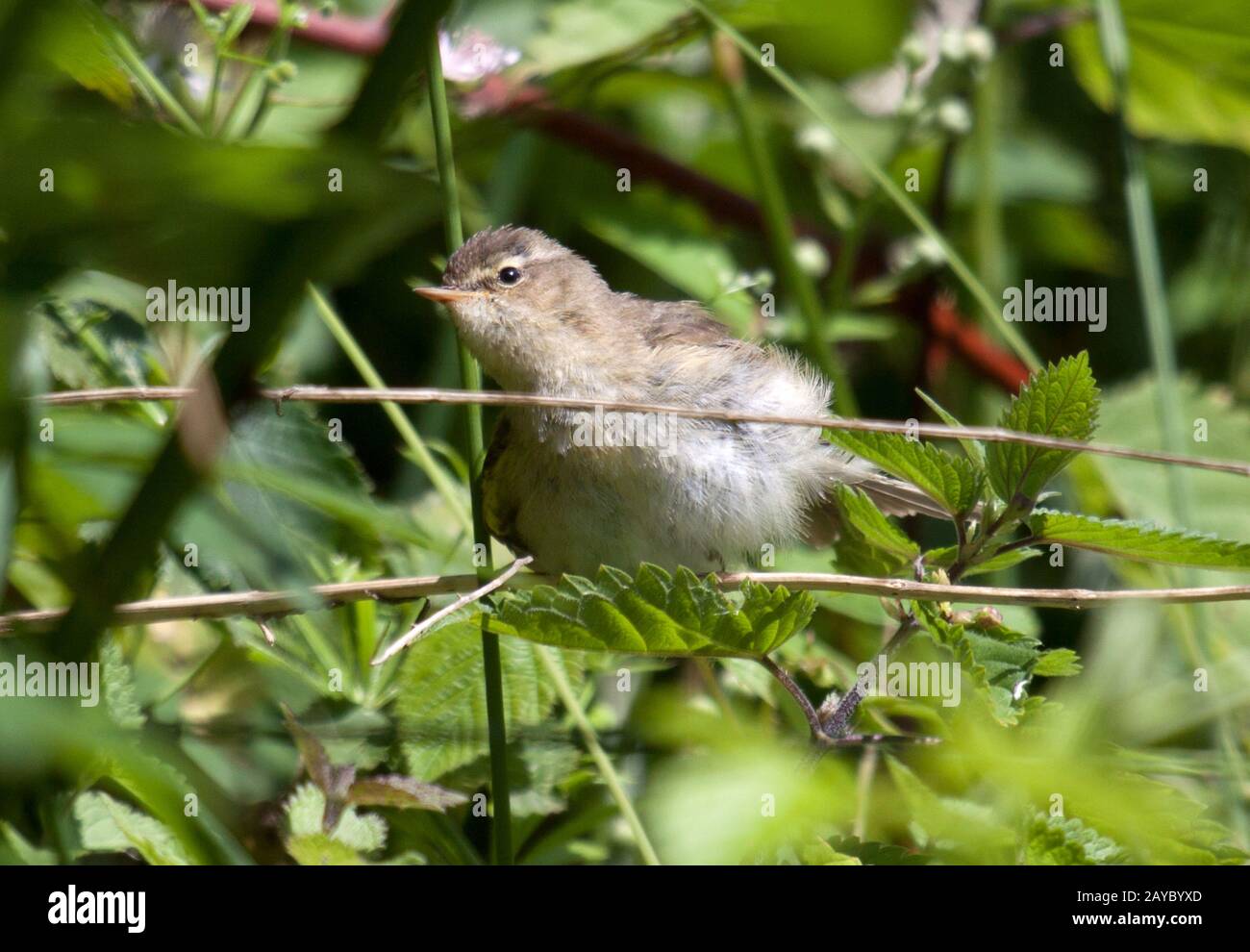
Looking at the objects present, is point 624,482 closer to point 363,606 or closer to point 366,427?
point 363,606

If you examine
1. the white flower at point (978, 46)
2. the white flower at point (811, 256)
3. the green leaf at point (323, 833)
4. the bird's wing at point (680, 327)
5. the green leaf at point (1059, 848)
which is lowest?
the green leaf at point (1059, 848)

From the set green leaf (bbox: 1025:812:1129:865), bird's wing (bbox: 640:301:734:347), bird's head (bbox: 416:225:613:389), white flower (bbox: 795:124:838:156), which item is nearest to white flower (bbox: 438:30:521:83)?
bird's head (bbox: 416:225:613:389)

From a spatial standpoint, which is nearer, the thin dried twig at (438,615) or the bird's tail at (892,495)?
the thin dried twig at (438,615)

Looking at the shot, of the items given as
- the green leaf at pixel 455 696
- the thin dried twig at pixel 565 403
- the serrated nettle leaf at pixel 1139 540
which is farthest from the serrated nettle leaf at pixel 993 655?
the green leaf at pixel 455 696

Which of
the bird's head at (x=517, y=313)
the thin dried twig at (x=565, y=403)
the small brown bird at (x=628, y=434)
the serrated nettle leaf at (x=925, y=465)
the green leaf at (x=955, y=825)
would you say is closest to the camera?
the thin dried twig at (x=565, y=403)

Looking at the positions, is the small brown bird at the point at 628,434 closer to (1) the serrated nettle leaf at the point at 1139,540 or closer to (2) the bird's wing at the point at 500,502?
(2) the bird's wing at the point at 500,502

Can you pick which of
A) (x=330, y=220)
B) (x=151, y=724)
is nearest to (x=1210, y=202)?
(x=151, y=724)
